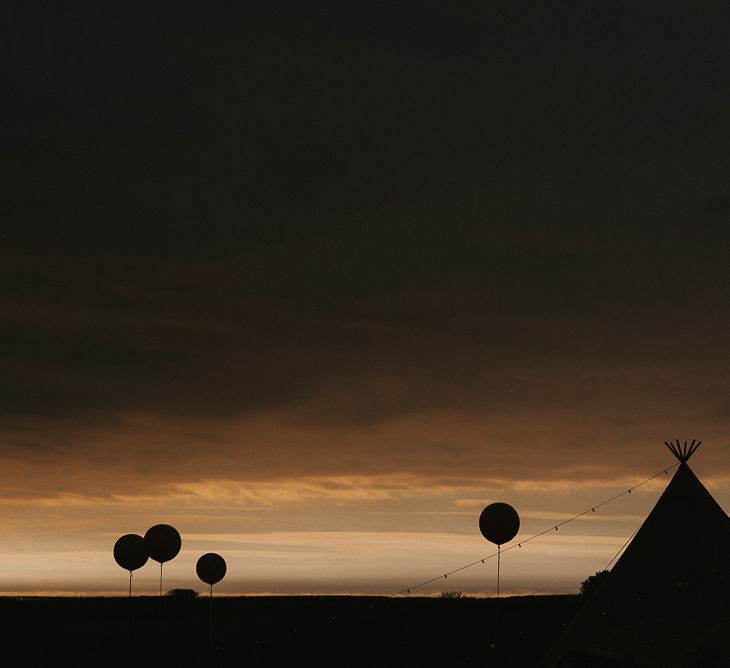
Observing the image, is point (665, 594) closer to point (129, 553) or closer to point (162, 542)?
point (162, 542)

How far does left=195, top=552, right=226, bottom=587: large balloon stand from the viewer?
92.4 feet

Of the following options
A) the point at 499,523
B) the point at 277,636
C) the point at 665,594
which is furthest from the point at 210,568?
the point at 665,594

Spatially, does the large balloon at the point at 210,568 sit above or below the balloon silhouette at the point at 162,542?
below

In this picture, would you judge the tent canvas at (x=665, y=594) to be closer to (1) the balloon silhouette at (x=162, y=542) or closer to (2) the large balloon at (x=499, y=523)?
(2) the large balloon at (x=499, y=523)

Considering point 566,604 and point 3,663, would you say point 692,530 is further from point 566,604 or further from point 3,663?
point 566,604

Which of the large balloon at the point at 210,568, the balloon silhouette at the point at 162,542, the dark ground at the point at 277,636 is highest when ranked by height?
the balloon silhouette at the point at 162,542

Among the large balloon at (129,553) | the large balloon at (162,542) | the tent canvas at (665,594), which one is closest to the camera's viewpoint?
the tent canvas at (665,594)

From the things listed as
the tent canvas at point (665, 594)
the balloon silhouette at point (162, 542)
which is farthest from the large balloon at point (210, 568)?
the tent canvas at point (665, 594)

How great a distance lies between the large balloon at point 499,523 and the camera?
21703 millimetres

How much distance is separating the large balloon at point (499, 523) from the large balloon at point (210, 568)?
943 cm

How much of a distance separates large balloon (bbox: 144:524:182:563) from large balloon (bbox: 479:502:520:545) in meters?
9.22

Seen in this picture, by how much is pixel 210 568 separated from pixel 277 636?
7.09 metres

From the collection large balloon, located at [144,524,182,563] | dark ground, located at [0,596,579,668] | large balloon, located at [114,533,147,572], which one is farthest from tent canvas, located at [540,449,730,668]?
large balloon, located at [114,533,147,572]

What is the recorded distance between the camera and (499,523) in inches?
854
